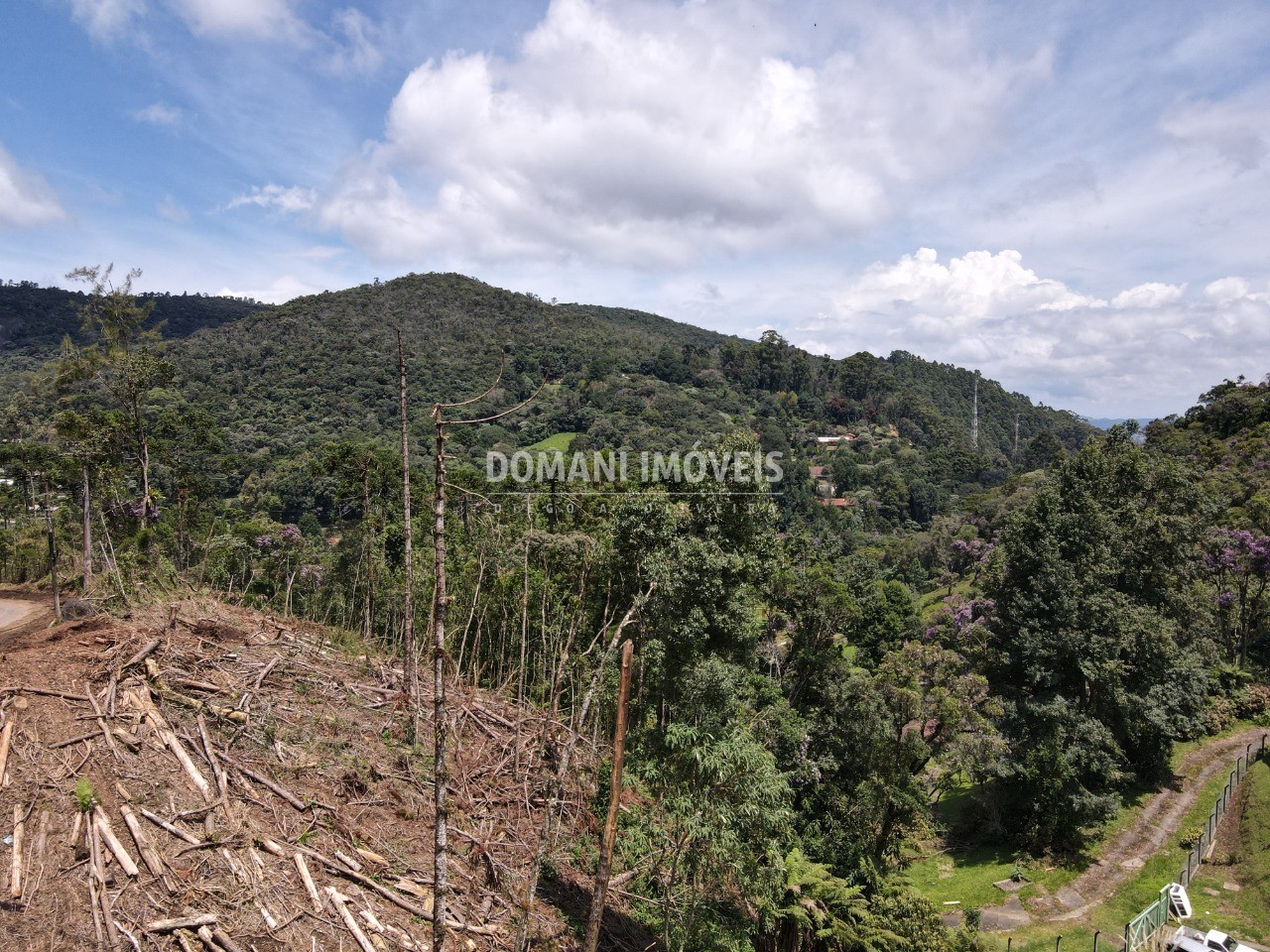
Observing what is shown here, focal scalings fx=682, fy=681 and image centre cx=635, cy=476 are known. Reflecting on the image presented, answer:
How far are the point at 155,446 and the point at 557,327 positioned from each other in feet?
254

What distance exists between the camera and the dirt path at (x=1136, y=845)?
45.8 feet

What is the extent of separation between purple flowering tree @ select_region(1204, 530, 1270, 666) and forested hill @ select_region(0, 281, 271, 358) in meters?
61.1

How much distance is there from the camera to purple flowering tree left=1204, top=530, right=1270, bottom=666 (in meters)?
21.8

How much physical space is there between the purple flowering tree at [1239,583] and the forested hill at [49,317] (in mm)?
61126

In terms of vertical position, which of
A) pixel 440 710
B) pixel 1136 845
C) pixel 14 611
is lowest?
pixel 1136 845

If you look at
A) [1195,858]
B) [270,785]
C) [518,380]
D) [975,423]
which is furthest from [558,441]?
[975,423]

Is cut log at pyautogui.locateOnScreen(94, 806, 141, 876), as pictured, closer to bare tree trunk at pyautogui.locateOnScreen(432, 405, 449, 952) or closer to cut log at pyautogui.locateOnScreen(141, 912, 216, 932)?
cut log at pyautogui.locateOnScreen(141, 912, 216, 932)

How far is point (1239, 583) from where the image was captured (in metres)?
24.0

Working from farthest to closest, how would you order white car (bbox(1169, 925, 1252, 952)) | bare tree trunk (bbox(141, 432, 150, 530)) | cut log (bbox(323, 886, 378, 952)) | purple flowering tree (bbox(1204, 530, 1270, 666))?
1. purple flowering tree (bbox(1204, 530, 1270, 666))
2. bare tree trunk (bbox(141, 432, 150, 530))
3. white car (bbox(1169, 925, 1252, 952))
4. cut log (bbox(323, 886, 378, 952))

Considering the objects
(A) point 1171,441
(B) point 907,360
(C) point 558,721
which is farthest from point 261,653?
(B) point 907,360

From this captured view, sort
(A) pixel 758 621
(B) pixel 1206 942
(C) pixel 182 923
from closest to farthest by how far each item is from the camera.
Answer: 1. (C) pixel 182 923
2. (B) pixel 1206 942
3. (A) pixel 758 621

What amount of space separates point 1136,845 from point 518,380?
60.1 metres

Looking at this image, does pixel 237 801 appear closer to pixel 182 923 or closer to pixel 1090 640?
pixel 182 923

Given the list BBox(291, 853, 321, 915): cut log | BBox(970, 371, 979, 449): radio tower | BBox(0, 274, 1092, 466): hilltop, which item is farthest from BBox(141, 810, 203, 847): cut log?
BBox(970, 371, 979, 449): radio tower
